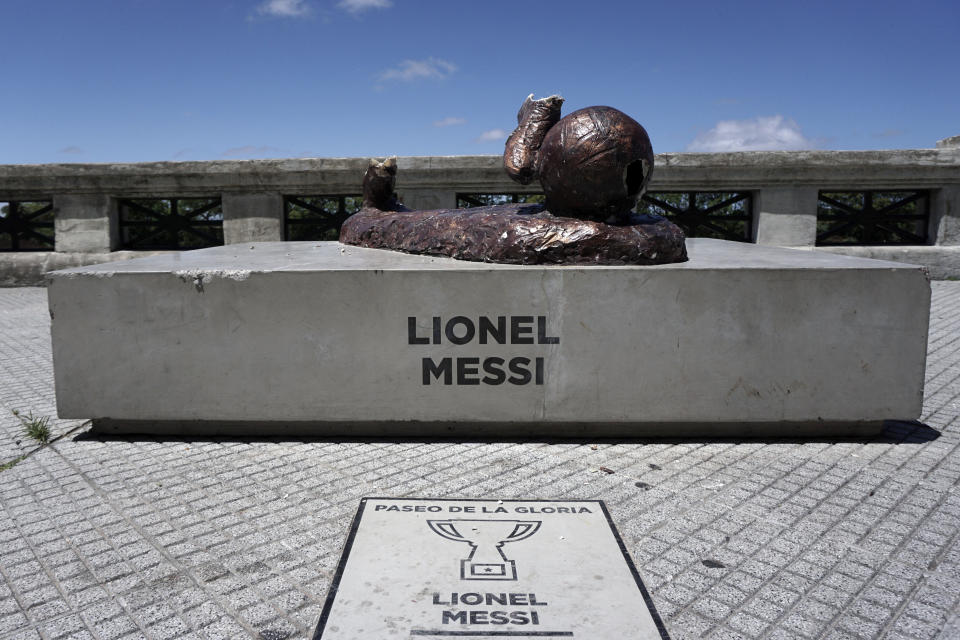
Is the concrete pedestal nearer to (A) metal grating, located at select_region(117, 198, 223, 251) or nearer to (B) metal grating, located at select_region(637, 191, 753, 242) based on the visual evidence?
(B) metal grating, located at select_region(637, 191, 753, 242)

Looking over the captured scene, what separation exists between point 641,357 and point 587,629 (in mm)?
1968

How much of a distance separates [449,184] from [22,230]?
722 centimetres

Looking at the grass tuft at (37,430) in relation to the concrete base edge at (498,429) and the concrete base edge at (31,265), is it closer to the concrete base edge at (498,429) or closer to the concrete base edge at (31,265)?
the concrete base edge at (498,429)

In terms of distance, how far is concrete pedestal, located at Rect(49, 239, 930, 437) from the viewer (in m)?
3.78

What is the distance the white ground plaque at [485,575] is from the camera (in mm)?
2131

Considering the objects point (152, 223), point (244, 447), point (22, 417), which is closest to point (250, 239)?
point (152, 223)

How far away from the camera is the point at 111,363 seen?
3873mm

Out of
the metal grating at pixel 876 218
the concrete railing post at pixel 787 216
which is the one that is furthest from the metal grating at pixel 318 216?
the metal grating at pixel 876 218

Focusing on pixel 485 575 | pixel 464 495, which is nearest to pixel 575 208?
pixel 464 495

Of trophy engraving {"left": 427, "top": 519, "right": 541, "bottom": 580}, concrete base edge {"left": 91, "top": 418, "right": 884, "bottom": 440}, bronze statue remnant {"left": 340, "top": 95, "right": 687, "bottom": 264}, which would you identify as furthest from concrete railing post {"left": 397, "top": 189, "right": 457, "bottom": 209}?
trophy engraving {"left": 427, "top": 519, "right": 541, "bottom": 580}

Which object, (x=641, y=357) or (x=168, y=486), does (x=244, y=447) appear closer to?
(x=168, y=486)

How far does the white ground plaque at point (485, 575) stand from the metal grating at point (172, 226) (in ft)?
29.9

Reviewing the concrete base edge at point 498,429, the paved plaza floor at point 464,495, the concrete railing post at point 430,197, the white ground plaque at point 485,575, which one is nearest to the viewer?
the white ground plaque at point 485,575

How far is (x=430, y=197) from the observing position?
32.3ft
